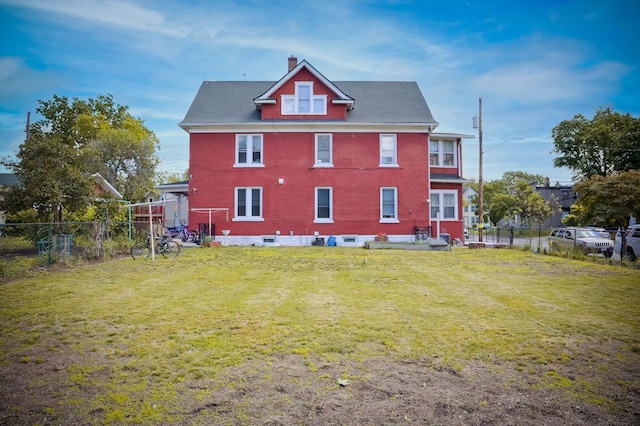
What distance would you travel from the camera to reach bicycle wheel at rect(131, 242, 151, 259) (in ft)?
54.6

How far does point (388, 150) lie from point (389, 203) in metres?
3.34

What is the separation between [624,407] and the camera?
4004mm

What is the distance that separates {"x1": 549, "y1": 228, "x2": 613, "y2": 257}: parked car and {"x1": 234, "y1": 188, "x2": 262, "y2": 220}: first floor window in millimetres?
16547

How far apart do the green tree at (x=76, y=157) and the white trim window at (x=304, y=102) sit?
39.0ft

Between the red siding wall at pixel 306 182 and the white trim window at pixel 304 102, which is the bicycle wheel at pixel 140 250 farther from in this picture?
the white trim window at pixel 304 102

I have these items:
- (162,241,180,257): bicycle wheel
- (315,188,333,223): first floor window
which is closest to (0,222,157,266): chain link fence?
→ (162,241,180,257): bicycle wheel

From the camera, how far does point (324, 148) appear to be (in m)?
24.7

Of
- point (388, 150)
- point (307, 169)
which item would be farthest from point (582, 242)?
point (307, 169)

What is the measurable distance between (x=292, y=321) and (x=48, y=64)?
16492 millimetres

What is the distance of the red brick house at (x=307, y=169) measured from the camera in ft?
79.6

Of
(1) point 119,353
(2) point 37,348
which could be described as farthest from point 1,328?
(1) point 119,353

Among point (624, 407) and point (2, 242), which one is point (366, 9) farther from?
point (2, 242)

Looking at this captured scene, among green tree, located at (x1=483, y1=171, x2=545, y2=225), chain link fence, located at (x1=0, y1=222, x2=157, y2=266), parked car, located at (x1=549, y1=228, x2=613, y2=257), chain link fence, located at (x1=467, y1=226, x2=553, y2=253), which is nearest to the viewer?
chain link fence, located at (x1=0, y1=222, x2=157, y2=266)

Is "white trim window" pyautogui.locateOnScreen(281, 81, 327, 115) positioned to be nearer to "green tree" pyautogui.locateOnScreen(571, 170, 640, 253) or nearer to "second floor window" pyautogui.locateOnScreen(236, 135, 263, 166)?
"second floor window" pyautogui.locateOnScreen(236, 135, 263, 166)
